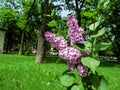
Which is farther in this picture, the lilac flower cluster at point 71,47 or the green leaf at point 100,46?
the green leaf at point 100,46

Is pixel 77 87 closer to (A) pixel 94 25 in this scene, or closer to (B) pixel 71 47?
(B) pixel 71 47

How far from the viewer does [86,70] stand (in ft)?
10.7

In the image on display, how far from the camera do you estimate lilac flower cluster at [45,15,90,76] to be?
3.11m

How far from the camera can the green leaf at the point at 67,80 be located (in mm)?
3387

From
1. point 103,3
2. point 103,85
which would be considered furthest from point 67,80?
point 103,3

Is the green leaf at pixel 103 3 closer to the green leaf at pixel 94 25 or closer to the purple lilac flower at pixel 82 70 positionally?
the green leaf at pixel 94 25

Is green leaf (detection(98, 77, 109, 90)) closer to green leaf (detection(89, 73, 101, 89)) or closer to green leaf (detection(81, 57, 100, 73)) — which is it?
green leaf (detection(89, 73, 101, 89))

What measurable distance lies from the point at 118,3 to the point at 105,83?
38.9m

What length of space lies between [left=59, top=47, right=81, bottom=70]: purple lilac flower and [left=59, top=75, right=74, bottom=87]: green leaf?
16cm

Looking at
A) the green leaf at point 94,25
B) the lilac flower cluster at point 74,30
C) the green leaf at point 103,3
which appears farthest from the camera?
the green leaf at point 94,25

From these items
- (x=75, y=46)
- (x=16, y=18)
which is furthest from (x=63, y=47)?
(x=16, y=18)

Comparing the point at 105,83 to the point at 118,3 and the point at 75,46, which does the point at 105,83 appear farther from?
the point at 118,3

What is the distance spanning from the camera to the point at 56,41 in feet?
10.3

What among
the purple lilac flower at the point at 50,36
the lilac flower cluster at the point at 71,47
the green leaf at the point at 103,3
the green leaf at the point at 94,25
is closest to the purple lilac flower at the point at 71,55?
the lilac flower cluster at the point at 71,47
